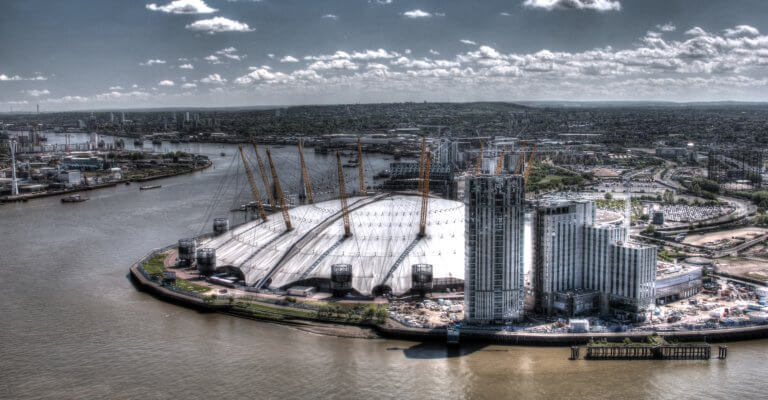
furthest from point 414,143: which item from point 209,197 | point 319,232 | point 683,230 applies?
point 319,232

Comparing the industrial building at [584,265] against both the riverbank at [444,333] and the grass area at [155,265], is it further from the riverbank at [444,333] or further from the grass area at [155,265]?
the grass area at [155,265]

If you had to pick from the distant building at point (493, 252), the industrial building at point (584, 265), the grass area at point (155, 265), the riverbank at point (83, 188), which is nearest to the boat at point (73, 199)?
the riverbank at point (83, 188)

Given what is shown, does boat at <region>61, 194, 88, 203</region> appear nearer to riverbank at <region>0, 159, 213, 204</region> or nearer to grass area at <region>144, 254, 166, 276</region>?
riverbank at <region>0, 159, 213, 204</region>

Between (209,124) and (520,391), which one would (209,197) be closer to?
(520,391)

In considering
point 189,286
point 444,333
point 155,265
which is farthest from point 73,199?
point 444,333

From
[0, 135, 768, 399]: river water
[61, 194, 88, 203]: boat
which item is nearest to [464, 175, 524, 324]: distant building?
[0, 135, 768, 399]: river water
